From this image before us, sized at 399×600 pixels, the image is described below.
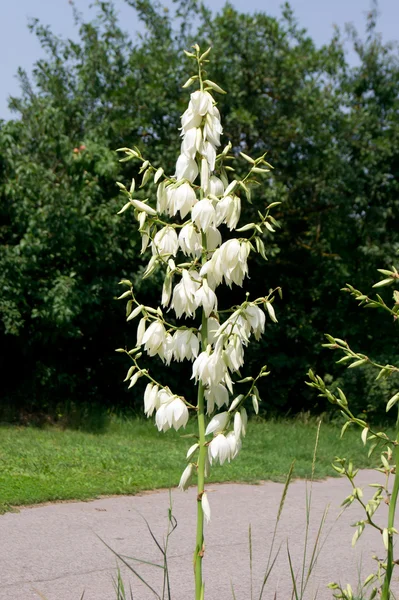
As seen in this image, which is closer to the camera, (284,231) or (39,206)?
(39,206)

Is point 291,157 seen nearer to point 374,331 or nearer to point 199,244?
point 374,331

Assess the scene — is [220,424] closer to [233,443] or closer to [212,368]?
[233,443]

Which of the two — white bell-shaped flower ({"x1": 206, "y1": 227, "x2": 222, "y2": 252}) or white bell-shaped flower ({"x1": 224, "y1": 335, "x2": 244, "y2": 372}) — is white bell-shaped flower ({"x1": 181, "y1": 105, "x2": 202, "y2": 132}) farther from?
white bell-shaped flower ({"x1": 224, "y1": 335, "x2": 244, "y2": 372})

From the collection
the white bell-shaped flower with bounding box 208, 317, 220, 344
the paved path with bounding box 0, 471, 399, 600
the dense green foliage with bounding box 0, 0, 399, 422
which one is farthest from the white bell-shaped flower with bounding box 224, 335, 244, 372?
the dense green foliage with bounding box 0, 0, 399, 422

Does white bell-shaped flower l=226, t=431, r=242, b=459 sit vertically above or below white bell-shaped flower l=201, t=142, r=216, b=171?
below

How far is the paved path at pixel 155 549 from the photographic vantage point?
5172mm

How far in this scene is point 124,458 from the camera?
377 inches

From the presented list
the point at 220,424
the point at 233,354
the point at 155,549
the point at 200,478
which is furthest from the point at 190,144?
the point at 155,549

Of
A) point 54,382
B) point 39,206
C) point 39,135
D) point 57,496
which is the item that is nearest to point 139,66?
point 39,135

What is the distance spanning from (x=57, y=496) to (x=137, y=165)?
885 cm

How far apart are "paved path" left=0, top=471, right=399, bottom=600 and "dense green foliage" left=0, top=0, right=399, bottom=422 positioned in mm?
5030

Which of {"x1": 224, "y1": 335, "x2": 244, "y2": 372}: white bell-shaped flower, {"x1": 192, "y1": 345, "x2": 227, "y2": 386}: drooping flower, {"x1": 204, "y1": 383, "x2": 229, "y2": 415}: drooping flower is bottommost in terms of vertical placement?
{"x1": 204, "y1": 383, "x2": 229, "y2": 415}: drooping flower

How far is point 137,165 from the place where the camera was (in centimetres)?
1522

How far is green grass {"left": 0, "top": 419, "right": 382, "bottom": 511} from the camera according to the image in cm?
787
